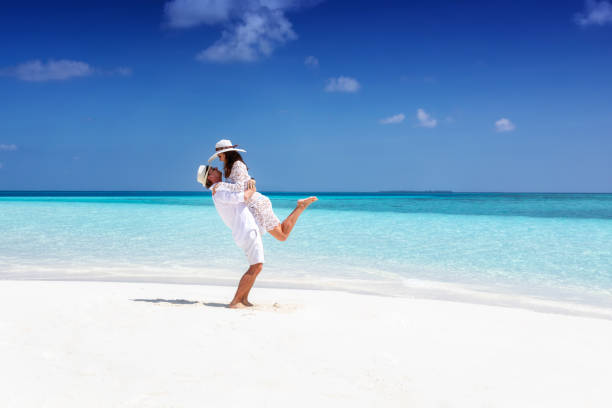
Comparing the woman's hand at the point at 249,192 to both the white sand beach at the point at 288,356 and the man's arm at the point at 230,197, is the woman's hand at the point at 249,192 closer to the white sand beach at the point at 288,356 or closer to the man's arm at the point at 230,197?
the man's arm at the point at 230,197

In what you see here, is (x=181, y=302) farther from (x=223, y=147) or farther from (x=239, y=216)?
(x=223, y=147)

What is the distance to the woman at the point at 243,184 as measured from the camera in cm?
369

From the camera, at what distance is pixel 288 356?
102 inches

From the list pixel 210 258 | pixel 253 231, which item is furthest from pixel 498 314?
pixel 210 258

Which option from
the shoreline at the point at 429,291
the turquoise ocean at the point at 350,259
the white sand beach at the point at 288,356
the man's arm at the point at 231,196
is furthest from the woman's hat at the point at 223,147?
the turquoise ocean at the point at 350,259

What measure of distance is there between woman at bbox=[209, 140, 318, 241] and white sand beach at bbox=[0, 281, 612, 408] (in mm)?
721

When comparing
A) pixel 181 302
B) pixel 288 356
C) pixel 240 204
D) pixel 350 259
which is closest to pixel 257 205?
pixel 240 204

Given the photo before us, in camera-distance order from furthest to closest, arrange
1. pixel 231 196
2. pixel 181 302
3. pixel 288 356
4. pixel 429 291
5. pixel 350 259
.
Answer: pixel 350 259 < pixel 429 291 < pixel 181 302 < pixel 231 196 < pixel 288 356

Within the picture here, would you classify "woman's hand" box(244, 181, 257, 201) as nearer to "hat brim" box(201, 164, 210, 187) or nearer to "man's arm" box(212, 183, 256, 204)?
"man's arm" box(212, 183, 256, 204)

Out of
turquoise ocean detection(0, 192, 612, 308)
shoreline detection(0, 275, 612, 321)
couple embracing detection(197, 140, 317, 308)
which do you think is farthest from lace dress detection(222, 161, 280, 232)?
turquoise ocean detection(0, 192, 612, 308)

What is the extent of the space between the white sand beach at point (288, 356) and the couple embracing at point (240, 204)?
18.7 inches

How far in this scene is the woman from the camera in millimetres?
3689

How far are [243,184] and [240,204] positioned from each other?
0.19 m

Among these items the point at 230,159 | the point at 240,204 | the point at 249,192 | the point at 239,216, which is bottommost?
the point at 239,216
